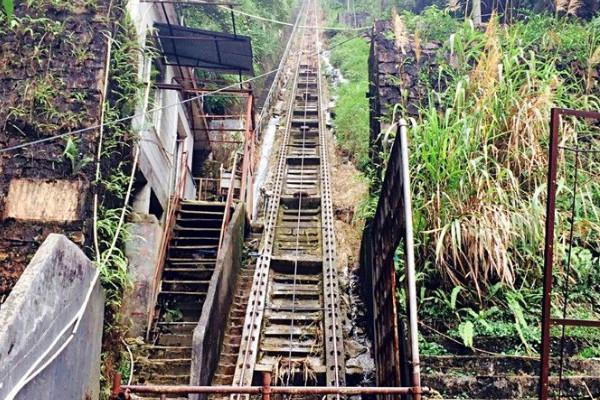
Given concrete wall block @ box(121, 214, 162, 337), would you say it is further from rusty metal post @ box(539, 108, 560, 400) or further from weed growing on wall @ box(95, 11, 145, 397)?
rusty metal post @ box(539, 108, 560, 400)

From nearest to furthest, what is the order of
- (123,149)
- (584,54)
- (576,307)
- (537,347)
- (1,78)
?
(537,347) < (576,307) < (1,78) < (123,149) < (584,54)

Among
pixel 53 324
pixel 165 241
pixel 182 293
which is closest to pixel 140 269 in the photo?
pixel 182 293

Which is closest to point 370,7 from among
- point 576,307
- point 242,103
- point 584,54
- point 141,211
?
point 242,103

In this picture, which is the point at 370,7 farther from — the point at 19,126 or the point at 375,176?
the point at 19,126

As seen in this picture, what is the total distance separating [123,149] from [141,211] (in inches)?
54.8

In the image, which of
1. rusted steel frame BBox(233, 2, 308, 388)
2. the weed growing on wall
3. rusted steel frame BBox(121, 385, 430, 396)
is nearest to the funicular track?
rusted steel frame BBox(233, 2, 308, 388)

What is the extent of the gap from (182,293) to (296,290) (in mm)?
1761

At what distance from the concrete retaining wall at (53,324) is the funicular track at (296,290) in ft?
6.89

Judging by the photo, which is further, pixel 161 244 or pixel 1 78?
pixel 161 244

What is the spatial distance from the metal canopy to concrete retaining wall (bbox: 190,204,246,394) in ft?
9.03

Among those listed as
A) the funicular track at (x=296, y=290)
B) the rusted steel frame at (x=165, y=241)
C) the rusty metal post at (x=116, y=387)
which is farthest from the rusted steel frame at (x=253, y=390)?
the rusted steel frame at (x=165, y=241)

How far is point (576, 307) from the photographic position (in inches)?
175

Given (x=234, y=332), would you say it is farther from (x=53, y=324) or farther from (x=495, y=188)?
(x=495, y=188)

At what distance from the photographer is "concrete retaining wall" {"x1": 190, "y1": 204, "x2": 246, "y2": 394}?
4.65 m
